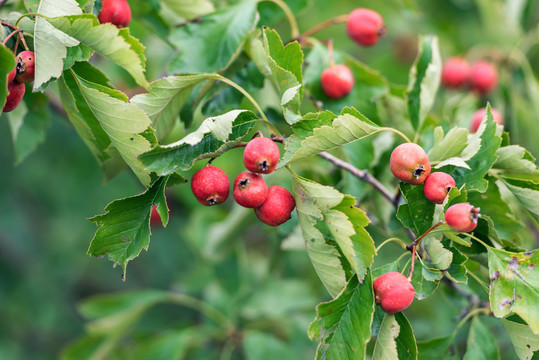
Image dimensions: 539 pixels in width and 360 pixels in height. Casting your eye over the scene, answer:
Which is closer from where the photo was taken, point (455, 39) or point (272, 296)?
point (272, 296)

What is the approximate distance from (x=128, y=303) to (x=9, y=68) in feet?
6.55

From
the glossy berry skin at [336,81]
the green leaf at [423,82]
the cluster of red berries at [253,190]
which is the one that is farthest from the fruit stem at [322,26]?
the cluster of red berries at [253,190]

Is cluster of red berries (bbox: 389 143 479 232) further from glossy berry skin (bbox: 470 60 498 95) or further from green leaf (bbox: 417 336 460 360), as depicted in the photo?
glossy berry skin (bbox: 470 60 498 95)

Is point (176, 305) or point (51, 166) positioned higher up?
point (51, 166)

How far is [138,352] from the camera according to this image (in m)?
2.70

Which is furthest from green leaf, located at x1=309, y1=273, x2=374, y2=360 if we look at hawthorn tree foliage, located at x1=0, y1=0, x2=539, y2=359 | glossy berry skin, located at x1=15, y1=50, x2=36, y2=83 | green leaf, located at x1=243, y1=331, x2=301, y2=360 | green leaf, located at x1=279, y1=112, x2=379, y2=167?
green leaf, located at x1=243, y1=331, x2=301, y2=360

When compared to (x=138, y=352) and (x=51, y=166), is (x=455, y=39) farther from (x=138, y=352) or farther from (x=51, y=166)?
(x=51, y=166)

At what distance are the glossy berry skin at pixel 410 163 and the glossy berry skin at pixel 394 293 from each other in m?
0.25

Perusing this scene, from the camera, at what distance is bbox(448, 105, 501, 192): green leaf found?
53.1 inches

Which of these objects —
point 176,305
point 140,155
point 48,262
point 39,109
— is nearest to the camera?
point 140,155

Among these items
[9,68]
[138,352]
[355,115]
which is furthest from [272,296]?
[9,68]

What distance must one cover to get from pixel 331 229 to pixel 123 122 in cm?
57

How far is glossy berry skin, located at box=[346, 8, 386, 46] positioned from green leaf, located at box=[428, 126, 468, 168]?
69cm

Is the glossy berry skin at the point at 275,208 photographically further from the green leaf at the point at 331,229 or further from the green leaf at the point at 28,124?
the green leaf at the point at 28,124
